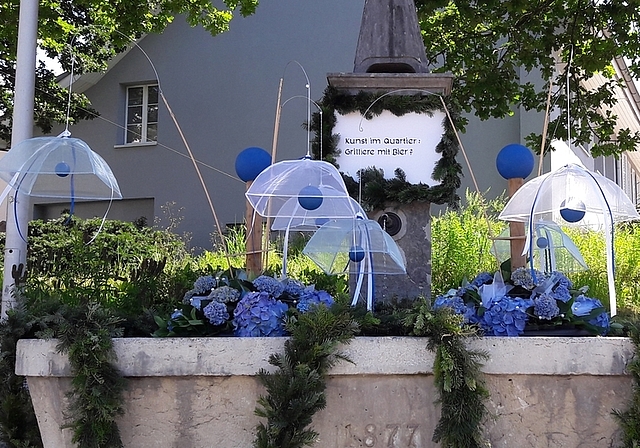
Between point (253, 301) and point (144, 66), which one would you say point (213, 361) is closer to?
point (253, 301)

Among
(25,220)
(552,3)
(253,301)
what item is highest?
(552,3)

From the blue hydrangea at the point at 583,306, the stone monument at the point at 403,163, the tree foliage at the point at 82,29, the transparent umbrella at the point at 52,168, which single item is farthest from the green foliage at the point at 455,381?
the tree foliage at the point at 82,29

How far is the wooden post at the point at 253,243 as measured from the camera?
166 inches

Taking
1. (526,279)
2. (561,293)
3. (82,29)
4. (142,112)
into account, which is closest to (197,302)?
(526,279)

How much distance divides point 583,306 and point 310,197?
136 cm

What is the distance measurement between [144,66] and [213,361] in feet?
39.3

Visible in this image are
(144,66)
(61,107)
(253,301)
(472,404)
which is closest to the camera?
(472,404)

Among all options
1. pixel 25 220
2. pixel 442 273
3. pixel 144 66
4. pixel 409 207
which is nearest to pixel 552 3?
pixel 442 273

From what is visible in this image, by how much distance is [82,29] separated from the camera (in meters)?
9.87

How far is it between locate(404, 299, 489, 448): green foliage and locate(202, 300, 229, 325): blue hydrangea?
2.88 feet

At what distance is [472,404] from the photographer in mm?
2902

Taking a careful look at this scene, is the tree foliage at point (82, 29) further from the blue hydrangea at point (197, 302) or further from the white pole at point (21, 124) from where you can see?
the blue hydrangea at point (197, 302)

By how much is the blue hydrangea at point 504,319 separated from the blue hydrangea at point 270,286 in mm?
937

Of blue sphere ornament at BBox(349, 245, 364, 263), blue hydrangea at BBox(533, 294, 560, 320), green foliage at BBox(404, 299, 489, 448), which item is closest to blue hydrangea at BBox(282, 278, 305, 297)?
blue sphere ornament at BBox(349, 245, 364, 263)
